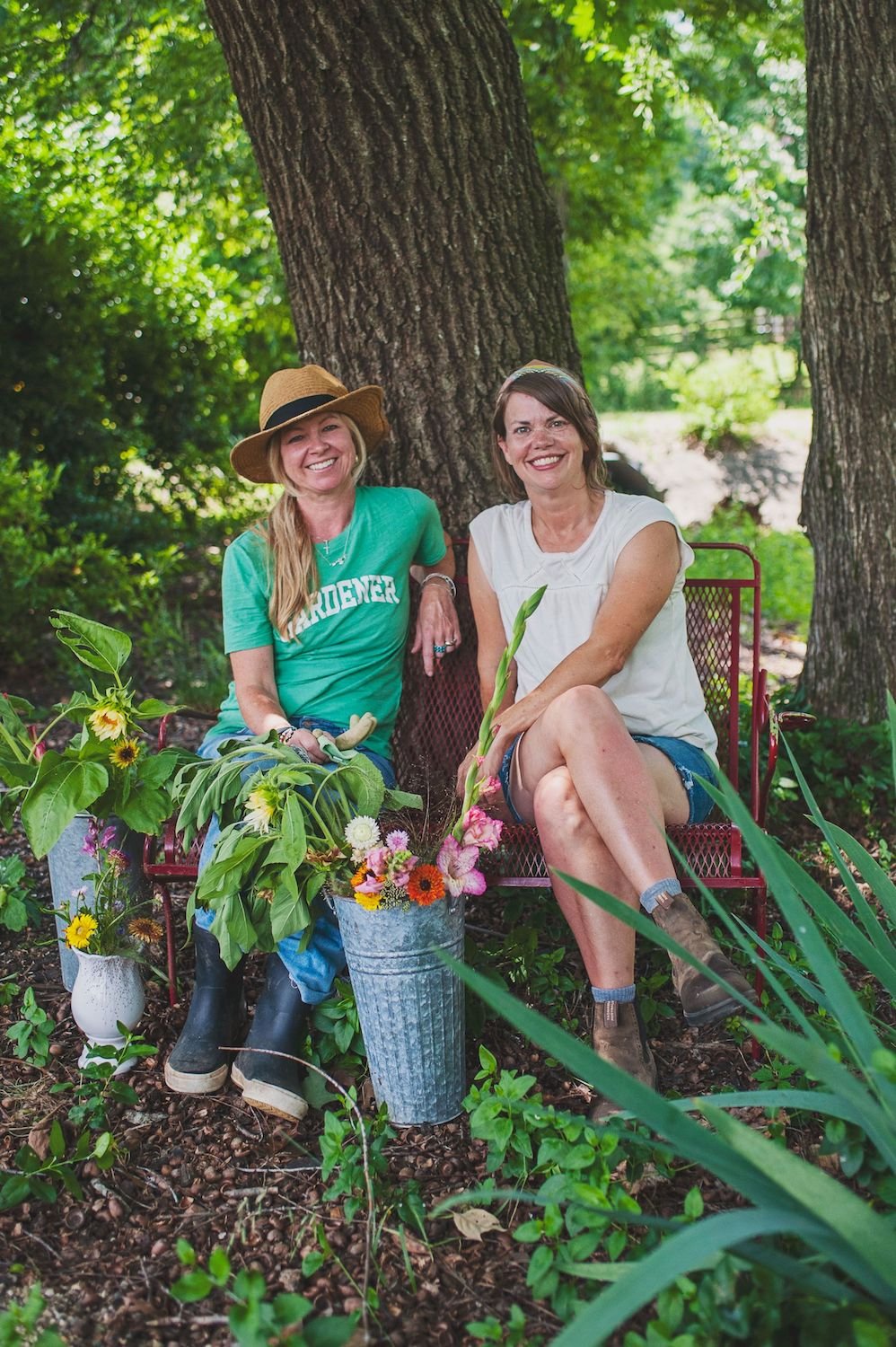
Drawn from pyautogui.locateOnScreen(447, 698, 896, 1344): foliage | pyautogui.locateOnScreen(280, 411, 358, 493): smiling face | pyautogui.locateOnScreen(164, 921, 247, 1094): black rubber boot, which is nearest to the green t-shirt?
pyautogui.locateOnScreen(280, 411, 358, 493): smiling face

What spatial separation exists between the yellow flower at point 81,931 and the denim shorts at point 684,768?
99 centimetres

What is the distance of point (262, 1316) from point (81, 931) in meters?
1.21

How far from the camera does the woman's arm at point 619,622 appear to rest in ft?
8.96

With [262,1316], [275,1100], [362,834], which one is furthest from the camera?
[275,1100]

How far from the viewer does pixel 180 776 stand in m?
2.66

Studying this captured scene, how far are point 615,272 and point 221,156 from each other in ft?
28.3

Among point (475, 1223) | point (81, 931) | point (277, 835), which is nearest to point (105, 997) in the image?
point (81, 931)

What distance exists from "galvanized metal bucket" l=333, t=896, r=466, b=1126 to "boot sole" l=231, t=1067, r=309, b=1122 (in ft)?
0.55

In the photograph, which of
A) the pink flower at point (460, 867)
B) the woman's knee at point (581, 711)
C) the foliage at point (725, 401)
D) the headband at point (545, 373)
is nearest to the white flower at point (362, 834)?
the pink flower at point (460, 867)

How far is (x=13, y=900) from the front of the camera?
9.72 feet

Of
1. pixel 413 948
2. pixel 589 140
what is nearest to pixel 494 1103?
pixel 413 948

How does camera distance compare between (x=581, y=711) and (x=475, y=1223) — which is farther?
(x=581, y=711)

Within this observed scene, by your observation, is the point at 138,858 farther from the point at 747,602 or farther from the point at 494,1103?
the point at 747,602

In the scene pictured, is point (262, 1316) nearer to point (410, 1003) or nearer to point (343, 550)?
point (410, 1003)
